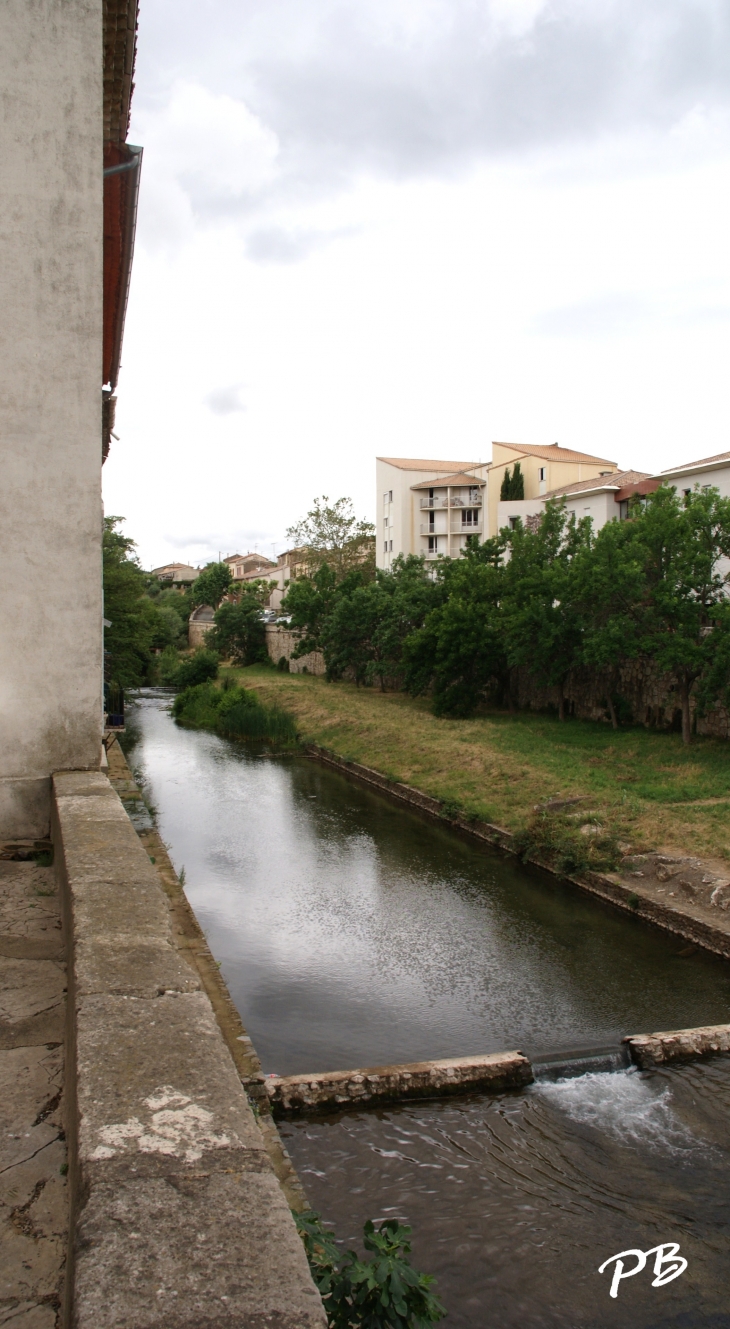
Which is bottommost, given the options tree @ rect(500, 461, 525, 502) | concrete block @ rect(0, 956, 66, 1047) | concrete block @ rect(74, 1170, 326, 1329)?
concrete block @ rect(0, 956, 66, 1047)

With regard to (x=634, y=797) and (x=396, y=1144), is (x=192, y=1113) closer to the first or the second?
(x=396, y=1144)

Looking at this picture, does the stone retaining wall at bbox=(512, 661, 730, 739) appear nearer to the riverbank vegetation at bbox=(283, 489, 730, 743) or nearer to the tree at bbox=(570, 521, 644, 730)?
the riverbank vegetation at bbox=(283, 489, 730, 743)

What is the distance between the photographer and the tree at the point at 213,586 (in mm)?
75312

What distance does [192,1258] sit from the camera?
4.44 ft

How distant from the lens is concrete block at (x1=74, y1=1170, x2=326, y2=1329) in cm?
124

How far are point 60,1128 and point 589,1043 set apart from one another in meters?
6.53

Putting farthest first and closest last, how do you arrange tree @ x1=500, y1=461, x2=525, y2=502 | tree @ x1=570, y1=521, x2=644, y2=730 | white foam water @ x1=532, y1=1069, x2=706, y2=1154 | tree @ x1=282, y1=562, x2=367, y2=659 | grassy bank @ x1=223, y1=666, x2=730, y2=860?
1. tree @ x1=500, y1=461, x2=525, y2=502
2. tree @ x1=282, y1=562, x2=367, y2=659
3. tree @ x1=570, y1=521, x2=644, y2=730
4. grassy bank @ x1=223, y1=666, x2=730, y2=860
5. white foam water @ x1=532, y1=1069, x2=706, y2=1154

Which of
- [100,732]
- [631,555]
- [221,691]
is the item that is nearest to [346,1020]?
[100,732]

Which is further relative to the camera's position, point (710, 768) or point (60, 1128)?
point (710, 768)

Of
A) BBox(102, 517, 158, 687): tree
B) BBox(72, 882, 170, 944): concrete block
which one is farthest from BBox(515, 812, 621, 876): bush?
BBox(102, 517, 158, 687): tree

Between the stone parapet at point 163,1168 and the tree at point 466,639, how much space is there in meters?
21.7

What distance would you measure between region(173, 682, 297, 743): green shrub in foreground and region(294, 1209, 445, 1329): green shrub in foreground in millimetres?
24445

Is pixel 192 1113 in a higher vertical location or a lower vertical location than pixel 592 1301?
higher

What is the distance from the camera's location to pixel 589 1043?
768 cm
